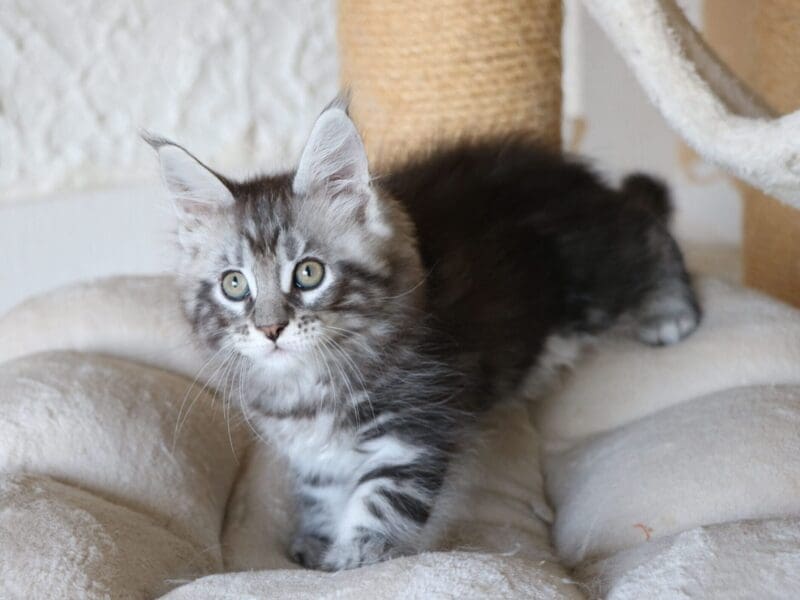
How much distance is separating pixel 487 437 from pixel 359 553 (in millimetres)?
431

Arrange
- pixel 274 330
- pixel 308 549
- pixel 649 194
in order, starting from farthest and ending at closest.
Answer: pixel 649 194
pixel 308 549
pixel 274 330

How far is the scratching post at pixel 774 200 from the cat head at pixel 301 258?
1.02 m

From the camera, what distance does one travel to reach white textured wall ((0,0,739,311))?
2.86 metres

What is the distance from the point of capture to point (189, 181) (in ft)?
5.04

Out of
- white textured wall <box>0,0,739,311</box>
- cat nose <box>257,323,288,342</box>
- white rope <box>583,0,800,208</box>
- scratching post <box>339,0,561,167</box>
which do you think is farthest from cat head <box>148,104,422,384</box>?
white textured wall <box>0,0,739,311</box>

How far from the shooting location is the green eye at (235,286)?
1.46 m

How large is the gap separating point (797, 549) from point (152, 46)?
240 centimetres

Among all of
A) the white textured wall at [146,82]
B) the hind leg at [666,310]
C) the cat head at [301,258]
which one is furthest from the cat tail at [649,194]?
the white textured wall at [146,82]

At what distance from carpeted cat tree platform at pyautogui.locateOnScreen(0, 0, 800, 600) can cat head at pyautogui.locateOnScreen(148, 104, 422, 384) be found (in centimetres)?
28

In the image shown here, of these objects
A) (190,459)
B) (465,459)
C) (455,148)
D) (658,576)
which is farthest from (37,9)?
(658,576)

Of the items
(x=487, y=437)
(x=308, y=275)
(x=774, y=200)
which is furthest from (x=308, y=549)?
(x=774, y=200)

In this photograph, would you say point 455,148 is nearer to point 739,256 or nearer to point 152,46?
point 152,46

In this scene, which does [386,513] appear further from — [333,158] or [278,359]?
[333,158]

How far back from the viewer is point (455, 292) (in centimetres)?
164
